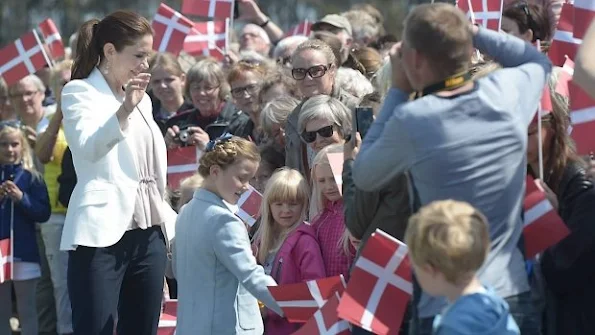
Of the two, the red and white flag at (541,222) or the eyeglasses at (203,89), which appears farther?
the eyeglasses at (203,89)

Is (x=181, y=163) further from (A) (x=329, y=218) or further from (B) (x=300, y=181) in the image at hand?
(A) (x=329, y=218)

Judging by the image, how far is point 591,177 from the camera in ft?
15.3

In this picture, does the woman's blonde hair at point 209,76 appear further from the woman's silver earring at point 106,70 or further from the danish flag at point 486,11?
the woman's silver earring at point 106,70

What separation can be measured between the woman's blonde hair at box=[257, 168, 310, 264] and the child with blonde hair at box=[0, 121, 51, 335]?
3084 millimetres

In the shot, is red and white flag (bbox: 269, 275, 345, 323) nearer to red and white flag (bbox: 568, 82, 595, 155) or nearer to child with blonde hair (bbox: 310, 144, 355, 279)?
child with blonde hair (bbox: 310, 144, 355, 279)

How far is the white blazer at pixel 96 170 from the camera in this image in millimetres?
5949

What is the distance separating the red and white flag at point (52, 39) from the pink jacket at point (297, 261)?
6.13 meters

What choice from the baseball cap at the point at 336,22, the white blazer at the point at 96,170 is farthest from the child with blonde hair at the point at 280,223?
the baseball cap at the point at 336,22

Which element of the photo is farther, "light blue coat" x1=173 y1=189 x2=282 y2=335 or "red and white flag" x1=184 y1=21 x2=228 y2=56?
"red and white flag" x1=184 y1=21 x2=228 y2=56

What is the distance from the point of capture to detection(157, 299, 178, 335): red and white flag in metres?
6.56

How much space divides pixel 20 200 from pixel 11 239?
29 centimetres

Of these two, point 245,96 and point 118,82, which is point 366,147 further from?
point 245,96

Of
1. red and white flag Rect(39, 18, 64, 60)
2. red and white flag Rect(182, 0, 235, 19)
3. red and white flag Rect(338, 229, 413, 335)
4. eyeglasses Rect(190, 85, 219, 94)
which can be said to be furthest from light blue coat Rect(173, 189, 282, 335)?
red and white flag Rect(39, 18, 64, 60)

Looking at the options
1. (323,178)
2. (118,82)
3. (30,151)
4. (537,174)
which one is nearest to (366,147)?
(537,174)
